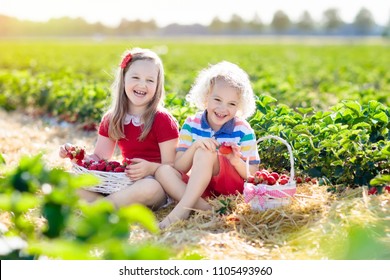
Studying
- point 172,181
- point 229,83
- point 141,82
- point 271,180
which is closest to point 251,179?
point 271,180

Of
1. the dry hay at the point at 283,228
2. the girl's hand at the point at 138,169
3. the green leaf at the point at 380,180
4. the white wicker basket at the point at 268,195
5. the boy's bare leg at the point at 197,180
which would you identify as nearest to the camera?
the dry hay at the point at 283,228

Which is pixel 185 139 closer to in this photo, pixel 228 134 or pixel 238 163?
pixel 228 134

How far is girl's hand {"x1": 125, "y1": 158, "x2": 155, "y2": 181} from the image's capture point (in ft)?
13.1

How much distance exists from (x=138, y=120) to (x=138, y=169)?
1.69ft

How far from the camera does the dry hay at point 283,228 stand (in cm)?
326

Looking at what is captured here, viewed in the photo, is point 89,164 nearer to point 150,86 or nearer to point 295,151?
point 150,86

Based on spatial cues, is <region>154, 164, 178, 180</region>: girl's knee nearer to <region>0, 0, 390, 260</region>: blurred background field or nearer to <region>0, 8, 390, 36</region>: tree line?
<region>0, 0, 390, 260</region>: blurred background field

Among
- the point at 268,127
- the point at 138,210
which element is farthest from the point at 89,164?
the point at 138,210

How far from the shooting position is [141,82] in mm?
4289

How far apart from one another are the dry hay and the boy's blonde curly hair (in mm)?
595

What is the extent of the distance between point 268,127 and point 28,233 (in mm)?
2489

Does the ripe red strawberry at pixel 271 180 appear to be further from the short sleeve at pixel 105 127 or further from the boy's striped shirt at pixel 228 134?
the short sleeve at pixel 105 127

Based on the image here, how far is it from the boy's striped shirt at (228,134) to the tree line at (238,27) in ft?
336

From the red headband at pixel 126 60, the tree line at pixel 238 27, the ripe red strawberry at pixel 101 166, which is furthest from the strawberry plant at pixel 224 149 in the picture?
the tree line at pixel 238 27
